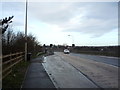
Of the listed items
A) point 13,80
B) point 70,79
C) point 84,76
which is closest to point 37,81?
point 13,80

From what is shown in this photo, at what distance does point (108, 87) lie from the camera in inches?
423

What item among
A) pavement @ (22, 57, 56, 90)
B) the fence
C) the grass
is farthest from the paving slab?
the fence

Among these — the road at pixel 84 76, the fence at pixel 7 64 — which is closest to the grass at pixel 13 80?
the fence at pixel 7 64

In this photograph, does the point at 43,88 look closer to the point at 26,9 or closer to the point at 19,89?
the point at 19,89

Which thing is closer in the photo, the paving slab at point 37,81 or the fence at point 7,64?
the paving slab at point 37,81

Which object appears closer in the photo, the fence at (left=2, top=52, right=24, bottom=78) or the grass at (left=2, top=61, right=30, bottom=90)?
the grass at (left=2, top=61, right=30, bottom=90)

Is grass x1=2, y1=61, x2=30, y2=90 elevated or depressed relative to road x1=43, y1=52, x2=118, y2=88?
elevated

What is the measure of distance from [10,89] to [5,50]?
889cm

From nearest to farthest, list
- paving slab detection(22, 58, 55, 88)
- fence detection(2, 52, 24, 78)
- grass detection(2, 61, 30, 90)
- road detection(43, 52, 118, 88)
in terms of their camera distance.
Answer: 1. grass detection(2, 61, 30, 90)
2. paving slab detection(22, 58, 55, 88)
3. road detection(43, 52, 118, 88)
4. fence detection(2, 52, 24, 78)

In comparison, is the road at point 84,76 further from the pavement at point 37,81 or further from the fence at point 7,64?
the fence at point 7,64

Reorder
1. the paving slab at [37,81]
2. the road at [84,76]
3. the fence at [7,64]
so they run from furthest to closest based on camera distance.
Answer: the fence at [7,64]
the road at [84,76]
the paving slab at [37,81]

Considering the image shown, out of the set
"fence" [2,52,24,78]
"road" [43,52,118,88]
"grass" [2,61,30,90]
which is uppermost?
"fence" [2,52,24,78]

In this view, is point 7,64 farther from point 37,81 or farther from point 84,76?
point 84,76

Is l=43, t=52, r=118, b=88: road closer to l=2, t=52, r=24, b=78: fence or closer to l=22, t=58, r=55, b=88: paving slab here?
A: l=22, t=58, r=55, b=88: paving slab
